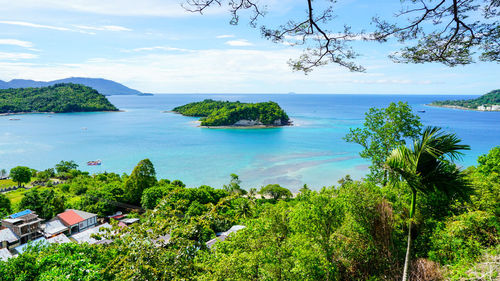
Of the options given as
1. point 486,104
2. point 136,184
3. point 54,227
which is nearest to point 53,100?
point 136,184

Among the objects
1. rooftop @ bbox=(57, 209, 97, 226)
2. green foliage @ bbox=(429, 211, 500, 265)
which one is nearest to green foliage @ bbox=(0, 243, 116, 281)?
green foliage @ bbox=(429, 211, 500, 265)

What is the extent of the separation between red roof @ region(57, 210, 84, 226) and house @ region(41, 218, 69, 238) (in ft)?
Answer: 0.89

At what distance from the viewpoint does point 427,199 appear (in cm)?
659

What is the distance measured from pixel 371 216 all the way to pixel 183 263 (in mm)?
4121

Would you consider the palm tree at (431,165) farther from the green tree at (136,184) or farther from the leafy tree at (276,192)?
the green tree at (136,184)

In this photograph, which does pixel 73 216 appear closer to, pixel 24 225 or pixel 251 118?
pixel 24 225

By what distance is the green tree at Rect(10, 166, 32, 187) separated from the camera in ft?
94.2

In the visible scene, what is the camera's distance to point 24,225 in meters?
15.4

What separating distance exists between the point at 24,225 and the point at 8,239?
→ 93cm

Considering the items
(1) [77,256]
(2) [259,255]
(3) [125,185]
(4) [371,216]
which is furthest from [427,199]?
(3) [125,185]

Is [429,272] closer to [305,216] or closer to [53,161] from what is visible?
[305,216]

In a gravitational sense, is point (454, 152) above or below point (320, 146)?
above

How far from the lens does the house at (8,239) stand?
14.6 meters

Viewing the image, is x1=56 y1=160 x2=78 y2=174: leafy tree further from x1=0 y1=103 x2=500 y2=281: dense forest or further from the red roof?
x1=0 y1=103 x2=500 y2=281: dense forest
